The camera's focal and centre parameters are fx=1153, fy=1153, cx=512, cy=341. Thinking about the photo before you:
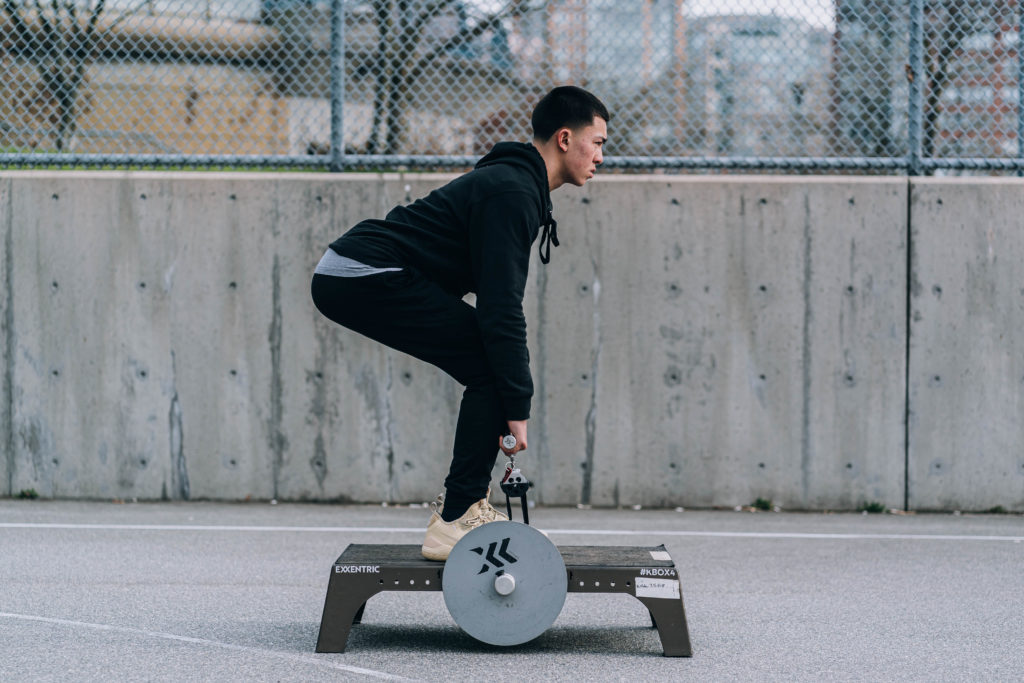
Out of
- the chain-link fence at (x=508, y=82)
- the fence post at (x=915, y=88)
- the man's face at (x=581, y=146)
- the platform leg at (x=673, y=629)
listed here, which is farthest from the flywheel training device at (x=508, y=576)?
the fence post at (x=915, y=88)

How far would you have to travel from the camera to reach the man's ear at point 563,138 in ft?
13.9

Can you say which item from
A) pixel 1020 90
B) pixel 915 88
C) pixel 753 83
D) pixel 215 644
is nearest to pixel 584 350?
pixel 753 83

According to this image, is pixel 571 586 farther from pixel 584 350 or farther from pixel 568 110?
pixel 584 350

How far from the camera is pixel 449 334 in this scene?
4.16 meters

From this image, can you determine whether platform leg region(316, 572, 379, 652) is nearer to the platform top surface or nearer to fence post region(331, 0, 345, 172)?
the platform top surface

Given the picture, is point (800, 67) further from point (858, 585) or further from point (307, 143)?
point (858, 585)

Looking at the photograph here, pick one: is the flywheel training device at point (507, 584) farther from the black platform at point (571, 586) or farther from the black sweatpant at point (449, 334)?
the black sweatpant at point (449, 334)

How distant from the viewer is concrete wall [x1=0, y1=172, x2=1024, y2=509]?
715 centimetres

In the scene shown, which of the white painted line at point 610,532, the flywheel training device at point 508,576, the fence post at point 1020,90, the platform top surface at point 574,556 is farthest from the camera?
the fence post at point 1020,90

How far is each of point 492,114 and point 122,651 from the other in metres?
4.66

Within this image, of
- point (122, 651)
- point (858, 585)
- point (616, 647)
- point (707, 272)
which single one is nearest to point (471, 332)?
point (616, 647)

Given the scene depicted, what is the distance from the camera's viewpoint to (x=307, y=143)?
7547 millimetres

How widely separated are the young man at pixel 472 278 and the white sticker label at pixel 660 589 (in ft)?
2.01

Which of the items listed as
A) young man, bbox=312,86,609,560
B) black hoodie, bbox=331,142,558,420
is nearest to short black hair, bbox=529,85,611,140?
young man, bbox=312,86,609,560
